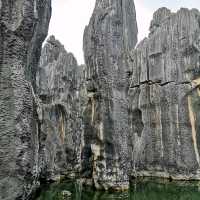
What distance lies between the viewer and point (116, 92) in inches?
461

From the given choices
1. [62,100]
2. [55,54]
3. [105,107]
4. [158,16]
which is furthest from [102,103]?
[158,16]

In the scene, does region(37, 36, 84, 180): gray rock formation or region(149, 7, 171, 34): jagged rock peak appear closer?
region(37, 36, 84, 180): gray rock formation

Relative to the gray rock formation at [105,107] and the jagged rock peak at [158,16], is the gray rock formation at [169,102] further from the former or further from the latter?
the gray rock formation at [105,107]

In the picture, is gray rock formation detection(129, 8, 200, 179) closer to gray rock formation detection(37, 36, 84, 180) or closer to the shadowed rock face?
gray rock formation detection(37, 36, 84, 180)

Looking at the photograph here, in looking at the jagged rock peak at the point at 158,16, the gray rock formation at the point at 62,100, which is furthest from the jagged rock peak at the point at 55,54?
the jagged rock peak at the point at 158,16

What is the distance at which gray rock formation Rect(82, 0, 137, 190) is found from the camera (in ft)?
36.0

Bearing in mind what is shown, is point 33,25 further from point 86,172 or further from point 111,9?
point 111,9

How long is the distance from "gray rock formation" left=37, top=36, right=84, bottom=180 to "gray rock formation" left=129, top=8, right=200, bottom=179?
3.25 metres

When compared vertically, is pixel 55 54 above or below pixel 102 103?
above

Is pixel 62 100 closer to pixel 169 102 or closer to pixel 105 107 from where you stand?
pixel 169 102

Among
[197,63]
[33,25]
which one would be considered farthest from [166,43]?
[33,25]

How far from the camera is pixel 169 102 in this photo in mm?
16438

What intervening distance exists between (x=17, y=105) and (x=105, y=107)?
25.4 ft

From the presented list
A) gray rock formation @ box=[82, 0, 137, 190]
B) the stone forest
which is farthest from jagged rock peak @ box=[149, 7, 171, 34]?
gray rock formation @ box=[82, 0, 137, 190]
